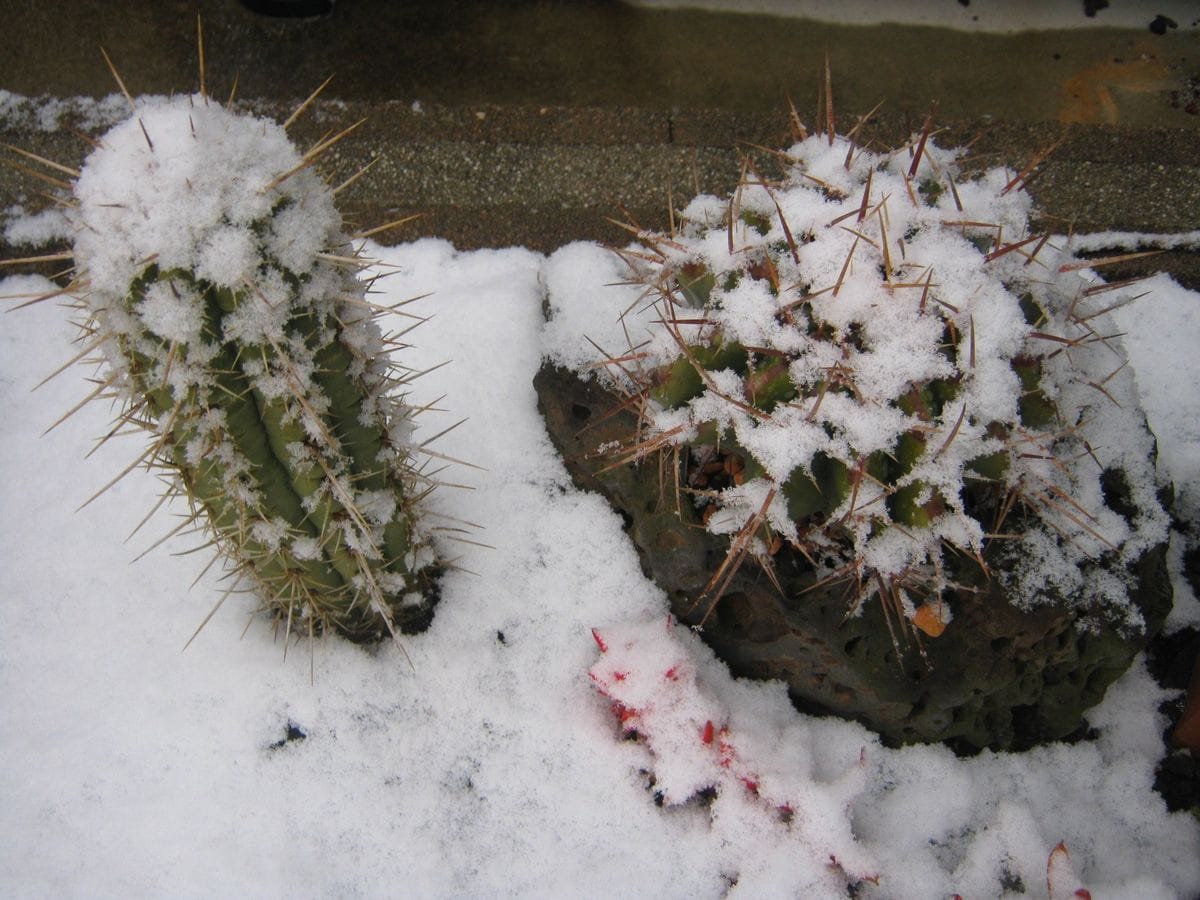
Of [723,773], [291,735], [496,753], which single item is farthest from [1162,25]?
[291,735]

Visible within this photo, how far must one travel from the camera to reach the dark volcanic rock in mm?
1391

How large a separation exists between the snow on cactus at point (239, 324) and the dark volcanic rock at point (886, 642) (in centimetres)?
46

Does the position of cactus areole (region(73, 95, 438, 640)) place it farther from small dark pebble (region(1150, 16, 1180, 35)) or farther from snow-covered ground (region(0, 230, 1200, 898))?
small dark pebble (region(1150, 16, 1180, 35))

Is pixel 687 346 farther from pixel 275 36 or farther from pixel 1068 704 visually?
pixel 275 36

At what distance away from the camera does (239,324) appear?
3.40ft

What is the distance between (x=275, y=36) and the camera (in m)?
2.39

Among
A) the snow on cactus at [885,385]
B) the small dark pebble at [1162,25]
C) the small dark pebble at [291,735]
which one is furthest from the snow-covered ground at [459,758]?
the small dark pebble at [1162,25]

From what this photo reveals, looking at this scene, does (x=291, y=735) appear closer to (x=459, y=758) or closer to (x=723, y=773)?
(x=459, y=758)

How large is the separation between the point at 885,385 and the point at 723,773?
0.76m

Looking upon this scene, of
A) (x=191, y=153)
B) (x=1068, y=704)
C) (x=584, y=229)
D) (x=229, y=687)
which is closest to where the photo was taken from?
(x=191, y=153)

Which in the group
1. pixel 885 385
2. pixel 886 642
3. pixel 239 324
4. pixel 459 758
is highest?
pixel 239 324

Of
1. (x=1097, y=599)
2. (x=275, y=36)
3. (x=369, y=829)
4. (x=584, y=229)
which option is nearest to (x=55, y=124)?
(x=275, y=36)

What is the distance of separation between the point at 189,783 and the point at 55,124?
173cm

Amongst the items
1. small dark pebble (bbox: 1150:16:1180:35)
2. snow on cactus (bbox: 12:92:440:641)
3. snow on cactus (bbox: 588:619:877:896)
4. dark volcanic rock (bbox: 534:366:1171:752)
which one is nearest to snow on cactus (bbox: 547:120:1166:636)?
dark volcanic rock (bbox: 534:366:1171:752)
